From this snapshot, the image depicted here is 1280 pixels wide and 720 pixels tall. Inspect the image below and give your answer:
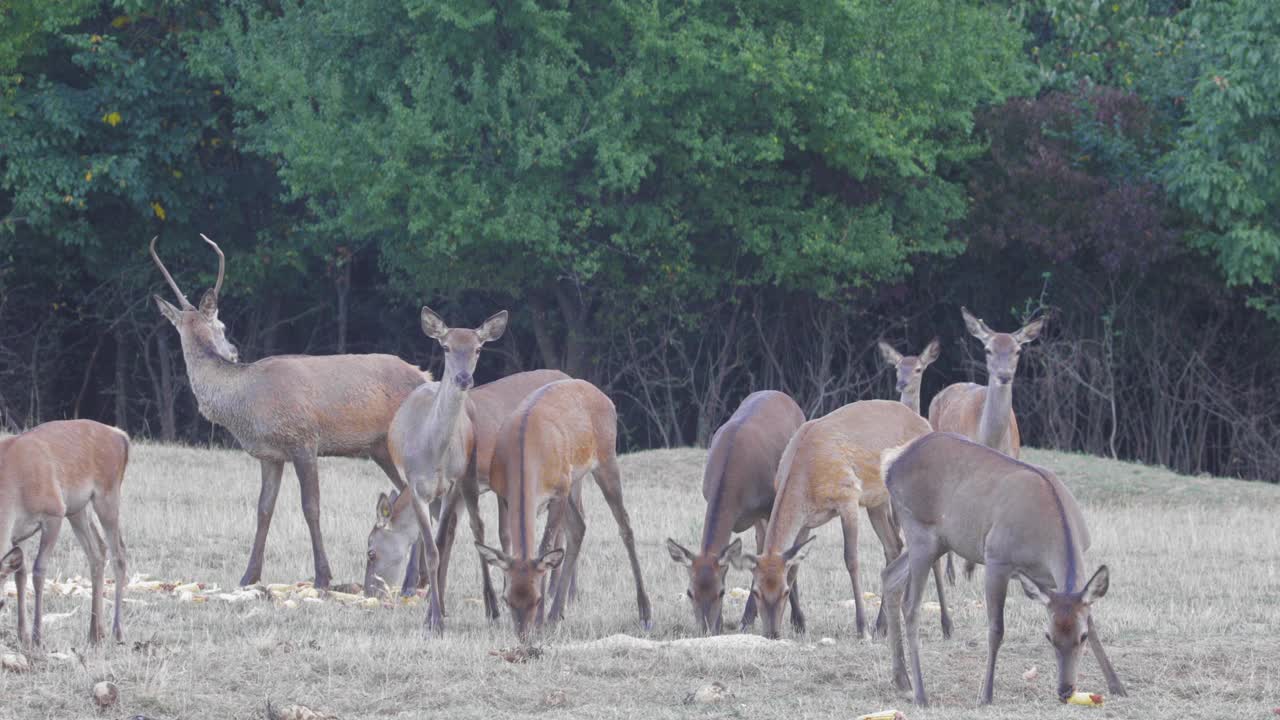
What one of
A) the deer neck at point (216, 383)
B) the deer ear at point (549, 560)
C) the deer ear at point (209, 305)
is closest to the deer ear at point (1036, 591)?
the deer ear at point (549, 560)

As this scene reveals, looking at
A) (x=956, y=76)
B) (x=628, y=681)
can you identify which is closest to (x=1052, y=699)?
(x=628, y=681)

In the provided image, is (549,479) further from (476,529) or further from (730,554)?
(730,554)

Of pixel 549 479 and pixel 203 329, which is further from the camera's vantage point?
pixel 203 329

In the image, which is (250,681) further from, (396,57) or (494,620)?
(396,57)

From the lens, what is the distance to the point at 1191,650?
943 cm

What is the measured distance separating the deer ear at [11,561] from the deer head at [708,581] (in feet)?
12.5

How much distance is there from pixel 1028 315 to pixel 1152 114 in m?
3.38

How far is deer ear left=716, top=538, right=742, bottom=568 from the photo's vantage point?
10375 millimetres

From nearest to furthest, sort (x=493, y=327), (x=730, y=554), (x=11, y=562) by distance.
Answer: (x=11, y=562) < (x=730, y=554) < (x=493, y=327)

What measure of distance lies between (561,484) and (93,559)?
10.0ft

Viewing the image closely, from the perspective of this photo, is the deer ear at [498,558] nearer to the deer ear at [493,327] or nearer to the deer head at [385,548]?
the deer ear at [493,327]

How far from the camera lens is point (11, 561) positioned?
8.91 m

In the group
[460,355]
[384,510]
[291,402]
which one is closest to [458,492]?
[460,355]

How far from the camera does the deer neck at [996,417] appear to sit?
14320 millimetres
